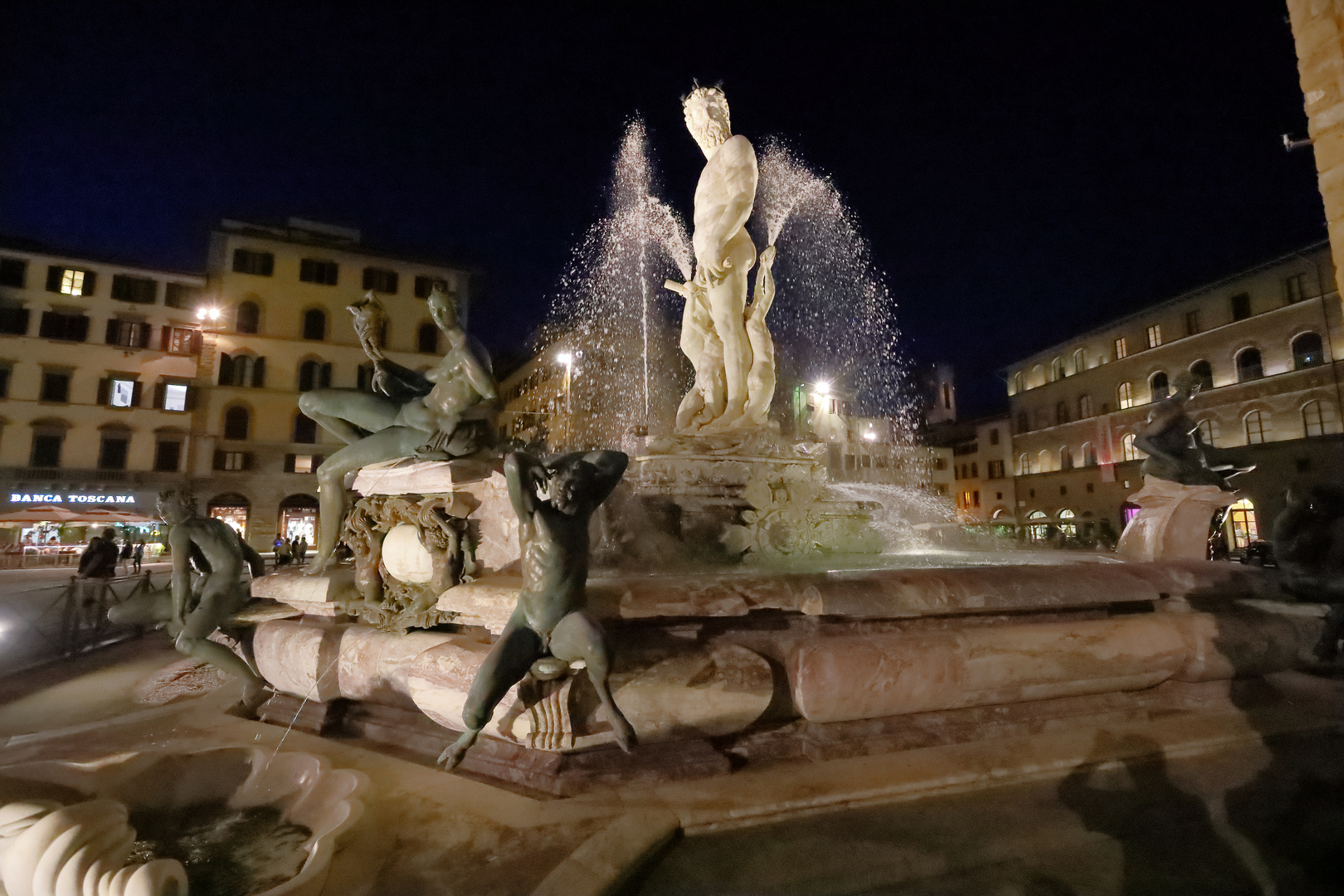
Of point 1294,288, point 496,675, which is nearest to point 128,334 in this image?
point 496,675

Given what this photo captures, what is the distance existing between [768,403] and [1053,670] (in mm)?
3837

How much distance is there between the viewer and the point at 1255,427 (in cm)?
3003

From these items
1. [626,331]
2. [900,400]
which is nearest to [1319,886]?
[626,331]

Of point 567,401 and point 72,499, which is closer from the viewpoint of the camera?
point 567,401

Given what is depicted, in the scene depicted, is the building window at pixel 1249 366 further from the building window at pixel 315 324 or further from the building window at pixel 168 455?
the building window at pixel 168 455

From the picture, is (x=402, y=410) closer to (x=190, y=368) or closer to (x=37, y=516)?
(x=37, y=516)

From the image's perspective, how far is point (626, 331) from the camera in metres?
39.3

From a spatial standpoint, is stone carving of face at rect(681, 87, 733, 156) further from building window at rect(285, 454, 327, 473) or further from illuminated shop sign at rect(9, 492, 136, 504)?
illuminated shop sign at rect(9, 492, 136, 504)

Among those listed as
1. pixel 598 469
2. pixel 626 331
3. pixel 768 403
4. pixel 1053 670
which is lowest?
pixel 1053 670

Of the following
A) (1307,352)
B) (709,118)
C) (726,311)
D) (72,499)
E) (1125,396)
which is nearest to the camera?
(726,311)

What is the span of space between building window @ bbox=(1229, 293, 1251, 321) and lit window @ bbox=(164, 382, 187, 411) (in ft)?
170

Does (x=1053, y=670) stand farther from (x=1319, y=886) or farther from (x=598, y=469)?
(x=598, y=469)

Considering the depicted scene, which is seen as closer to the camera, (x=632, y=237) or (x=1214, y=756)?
(x=1214, y=756)

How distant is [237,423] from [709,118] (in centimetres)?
3488
